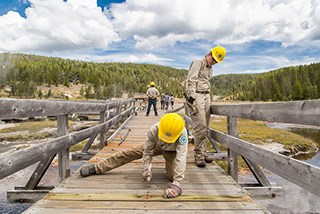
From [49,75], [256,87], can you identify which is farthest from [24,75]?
[256,87]

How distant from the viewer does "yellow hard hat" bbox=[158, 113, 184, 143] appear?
308cm

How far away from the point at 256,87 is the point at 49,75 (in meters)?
77.9

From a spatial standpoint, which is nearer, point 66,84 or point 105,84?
point 66,84

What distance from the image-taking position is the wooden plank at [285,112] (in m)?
1.91

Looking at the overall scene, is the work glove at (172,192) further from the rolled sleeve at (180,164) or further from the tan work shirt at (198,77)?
the tan work shirt at (198,77)

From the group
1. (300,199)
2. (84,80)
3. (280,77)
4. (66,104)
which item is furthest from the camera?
(84,80)

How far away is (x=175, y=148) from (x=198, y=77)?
1.60 meters

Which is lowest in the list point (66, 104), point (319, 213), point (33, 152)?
point (319, 213)

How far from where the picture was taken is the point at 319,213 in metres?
7.57

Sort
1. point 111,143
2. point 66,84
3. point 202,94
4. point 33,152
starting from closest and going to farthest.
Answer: point 33,152
point 202,94
point 111,143
point 66,84

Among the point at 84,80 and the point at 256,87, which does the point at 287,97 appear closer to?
the point at 256,87

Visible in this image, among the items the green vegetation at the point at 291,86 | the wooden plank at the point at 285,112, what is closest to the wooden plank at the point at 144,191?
the wooden plank at the point at 285,112

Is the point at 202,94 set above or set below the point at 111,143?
above

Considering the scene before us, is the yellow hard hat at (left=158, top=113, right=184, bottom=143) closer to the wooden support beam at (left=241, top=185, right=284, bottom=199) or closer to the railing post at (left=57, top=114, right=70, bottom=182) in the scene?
the railing post at (left=57, top=114, right=70, bottom=182)
